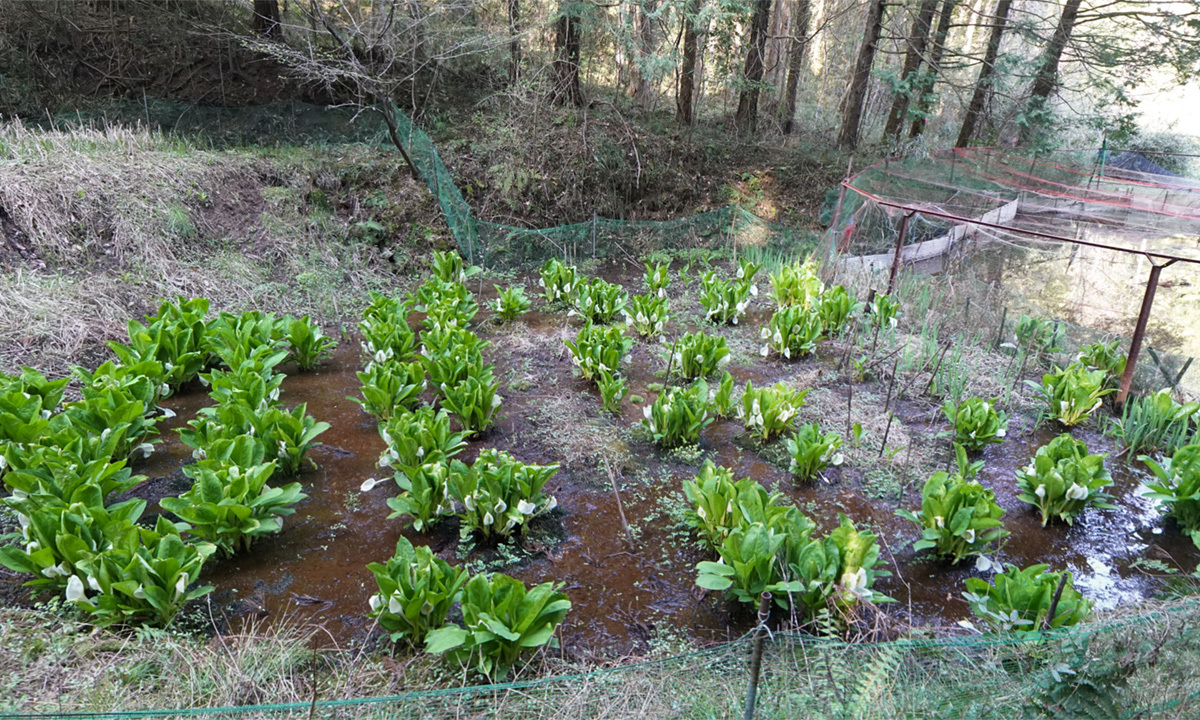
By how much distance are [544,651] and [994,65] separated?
→ 12563mm

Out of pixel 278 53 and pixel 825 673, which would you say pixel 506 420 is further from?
pixel 278 53

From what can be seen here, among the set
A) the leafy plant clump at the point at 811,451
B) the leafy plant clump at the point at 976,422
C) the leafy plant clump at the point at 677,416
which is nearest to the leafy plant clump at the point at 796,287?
the leafy plant clump at the point at 976,422

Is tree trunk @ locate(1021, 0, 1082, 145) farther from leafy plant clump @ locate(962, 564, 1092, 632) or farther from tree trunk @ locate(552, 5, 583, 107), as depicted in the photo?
leafy plant clump @ locate(962, 564, 1092, 632)

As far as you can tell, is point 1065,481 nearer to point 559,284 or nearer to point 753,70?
point 559,284

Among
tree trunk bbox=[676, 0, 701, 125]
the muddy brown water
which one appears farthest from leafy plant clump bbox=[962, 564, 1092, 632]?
tree trunk bbox=[676, 0, 701, 125]

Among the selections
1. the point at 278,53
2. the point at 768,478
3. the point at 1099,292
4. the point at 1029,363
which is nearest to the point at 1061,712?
the point at 768,478

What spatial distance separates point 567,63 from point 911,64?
709 centimetres

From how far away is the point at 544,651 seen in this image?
2812mm

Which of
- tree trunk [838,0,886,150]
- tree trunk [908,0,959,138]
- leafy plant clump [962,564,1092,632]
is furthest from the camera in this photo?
tree trunk [838,0,886,150]

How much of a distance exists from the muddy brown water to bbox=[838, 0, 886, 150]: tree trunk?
974cm

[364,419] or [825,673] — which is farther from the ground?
[825,673]

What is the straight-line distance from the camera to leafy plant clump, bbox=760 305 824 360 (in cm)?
604

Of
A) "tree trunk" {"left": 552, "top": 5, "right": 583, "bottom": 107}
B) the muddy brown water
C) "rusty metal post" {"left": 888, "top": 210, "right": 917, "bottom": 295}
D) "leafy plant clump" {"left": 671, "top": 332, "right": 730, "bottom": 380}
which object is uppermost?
"tree trunk" {"left": 552, "top": 5, "right": 583, "bottom": 107}

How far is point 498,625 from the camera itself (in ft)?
8.25
